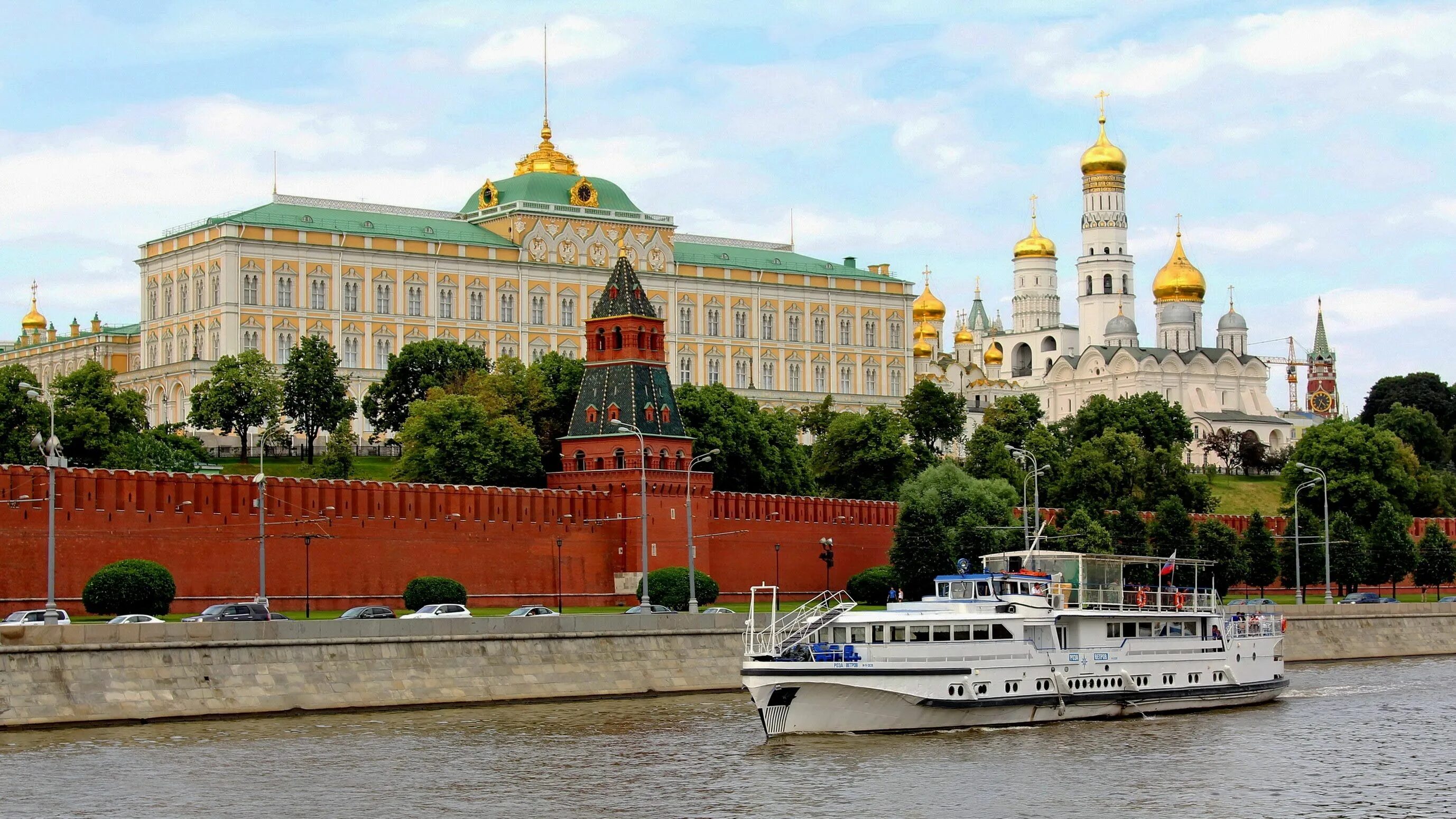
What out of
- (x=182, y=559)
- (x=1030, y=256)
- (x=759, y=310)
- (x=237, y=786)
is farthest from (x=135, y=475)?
(x=1030, y=256)

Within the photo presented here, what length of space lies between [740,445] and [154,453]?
2185 cm

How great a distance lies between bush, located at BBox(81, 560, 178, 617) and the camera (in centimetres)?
5759

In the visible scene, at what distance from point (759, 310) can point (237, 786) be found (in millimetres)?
96290

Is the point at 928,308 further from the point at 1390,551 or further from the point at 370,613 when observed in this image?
the point at 370,613

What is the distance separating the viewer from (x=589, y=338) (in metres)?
76.4

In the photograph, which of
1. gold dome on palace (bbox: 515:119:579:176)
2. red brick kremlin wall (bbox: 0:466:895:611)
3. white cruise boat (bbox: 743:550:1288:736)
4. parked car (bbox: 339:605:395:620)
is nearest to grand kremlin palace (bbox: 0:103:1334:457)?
gold dome on palace (bbox: 515:119:579:176)

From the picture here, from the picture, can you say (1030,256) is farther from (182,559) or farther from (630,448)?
(182,559)

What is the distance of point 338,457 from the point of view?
92.5 metres

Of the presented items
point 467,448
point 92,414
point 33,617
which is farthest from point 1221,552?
point 33,617

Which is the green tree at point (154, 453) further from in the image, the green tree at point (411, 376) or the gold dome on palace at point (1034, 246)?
the gold dome on palace at point (1034, 246)

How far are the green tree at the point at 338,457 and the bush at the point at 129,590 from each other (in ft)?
90.9

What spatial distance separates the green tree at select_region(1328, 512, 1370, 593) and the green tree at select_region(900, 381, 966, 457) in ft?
120

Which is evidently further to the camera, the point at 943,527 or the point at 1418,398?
the point at 1418,398

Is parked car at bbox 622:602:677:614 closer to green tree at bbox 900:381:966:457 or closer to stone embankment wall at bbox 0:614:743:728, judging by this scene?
stone embankment wall at bbox 0:614:743:728
